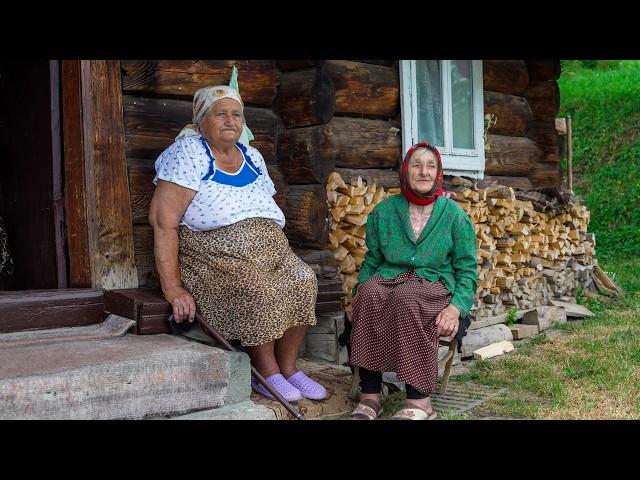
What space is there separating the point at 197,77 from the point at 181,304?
1.51 m

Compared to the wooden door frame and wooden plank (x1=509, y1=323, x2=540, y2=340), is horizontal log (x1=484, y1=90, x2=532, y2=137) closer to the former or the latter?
wooden plank (x1=509, y1=323, x2=540, y2=340)

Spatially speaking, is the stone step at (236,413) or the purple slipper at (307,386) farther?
the purple slipper at (307,386)

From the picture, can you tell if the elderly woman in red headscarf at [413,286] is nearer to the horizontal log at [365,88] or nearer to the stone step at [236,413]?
the stone step at [236,413]

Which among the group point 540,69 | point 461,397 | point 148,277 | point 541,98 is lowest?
point 461,397

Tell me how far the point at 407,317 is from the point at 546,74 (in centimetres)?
470

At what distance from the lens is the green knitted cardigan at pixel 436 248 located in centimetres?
404

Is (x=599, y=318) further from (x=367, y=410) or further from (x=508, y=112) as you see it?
(x=367, y=410)

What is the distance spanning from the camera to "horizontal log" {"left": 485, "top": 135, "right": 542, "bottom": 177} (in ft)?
22.6

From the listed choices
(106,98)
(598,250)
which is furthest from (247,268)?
(598,250)

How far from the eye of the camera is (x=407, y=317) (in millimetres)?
3764

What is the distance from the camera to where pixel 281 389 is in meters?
3.92

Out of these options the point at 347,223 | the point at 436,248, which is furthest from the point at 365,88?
the point at 436,248

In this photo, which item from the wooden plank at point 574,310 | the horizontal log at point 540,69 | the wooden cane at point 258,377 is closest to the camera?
the wooden cane at point 258,377

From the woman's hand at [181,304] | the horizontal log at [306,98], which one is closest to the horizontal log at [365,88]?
the horizontal log at [306,98]
